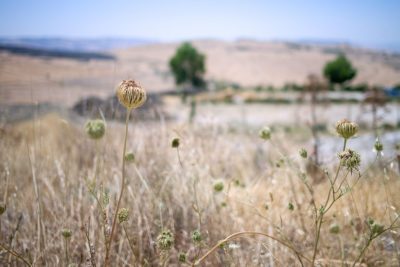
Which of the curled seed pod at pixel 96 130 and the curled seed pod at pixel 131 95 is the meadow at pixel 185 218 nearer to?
the curled seed pod at pixel 96 130

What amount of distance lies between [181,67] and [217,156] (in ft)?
105

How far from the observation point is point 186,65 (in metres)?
34.2

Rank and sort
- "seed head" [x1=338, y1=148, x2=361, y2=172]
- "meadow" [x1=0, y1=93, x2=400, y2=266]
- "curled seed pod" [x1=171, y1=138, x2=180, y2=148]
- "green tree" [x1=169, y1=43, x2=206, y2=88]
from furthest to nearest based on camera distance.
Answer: "green tree" [x1=169, y1=43, x2=206, y2=88] → "curled seed pod" [x1=171, y1=138, x2=180, y2=148] → "meadow" [x1=0, y1=93, x2=400, y2=266] → "seed head" [x1=338, y1=148, x2=361, y2=172]

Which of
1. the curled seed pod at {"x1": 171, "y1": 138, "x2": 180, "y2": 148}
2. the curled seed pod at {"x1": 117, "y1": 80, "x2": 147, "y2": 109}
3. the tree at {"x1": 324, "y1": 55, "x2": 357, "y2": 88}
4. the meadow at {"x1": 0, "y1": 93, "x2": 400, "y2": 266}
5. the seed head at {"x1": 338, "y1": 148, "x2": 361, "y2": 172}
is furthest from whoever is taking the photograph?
the tree at {"x1": 324, "y1": 55, "x2": 357, "y2": 88}

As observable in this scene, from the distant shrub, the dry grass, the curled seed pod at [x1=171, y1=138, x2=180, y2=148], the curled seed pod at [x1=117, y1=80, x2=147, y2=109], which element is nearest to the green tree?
the distant shrub

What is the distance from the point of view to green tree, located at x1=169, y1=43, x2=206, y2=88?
114 ft

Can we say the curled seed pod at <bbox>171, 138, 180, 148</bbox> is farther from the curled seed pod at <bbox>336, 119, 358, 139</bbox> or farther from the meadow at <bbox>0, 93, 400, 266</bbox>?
the curled seed pod at <bbox>336, 119, 358, 139</bbox>

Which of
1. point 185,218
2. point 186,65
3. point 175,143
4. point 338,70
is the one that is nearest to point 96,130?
point 175,143

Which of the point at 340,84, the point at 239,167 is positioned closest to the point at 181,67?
the point at 340,84

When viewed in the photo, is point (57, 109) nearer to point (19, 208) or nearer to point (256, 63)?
point (19, 208)

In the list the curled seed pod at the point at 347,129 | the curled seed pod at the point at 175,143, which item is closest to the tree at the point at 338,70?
the curled seed pod at the point at 175,143

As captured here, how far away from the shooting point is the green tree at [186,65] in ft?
114

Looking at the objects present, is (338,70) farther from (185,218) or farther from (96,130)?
(96,130)

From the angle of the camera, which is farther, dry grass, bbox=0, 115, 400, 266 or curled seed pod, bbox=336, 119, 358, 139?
Answer: dry grass, bbox=0, 115, 400, 266
